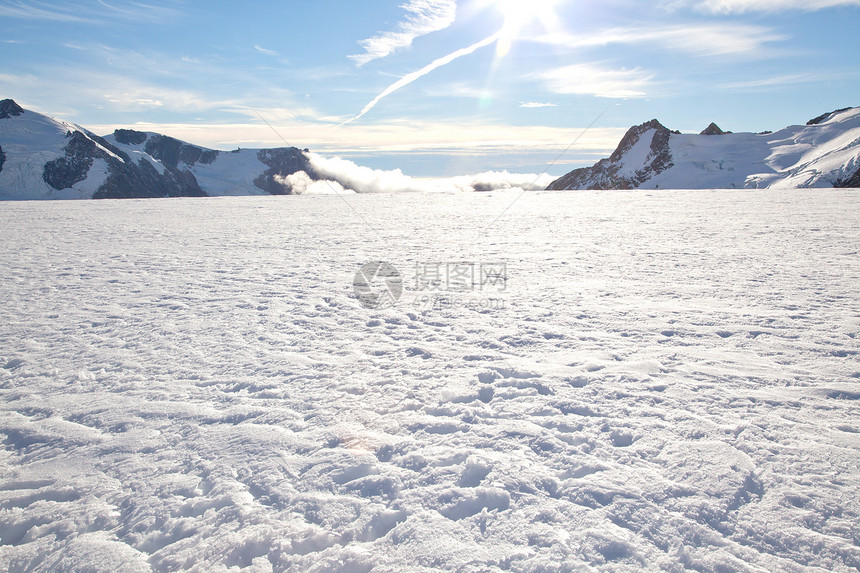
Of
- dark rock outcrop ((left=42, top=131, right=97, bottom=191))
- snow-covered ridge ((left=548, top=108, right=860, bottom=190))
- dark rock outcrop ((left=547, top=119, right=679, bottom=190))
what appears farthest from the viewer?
dark rock outcrop ((left=42, top=131, right=97, bottom=191))

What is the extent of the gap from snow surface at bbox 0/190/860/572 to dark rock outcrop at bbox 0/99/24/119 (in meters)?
120

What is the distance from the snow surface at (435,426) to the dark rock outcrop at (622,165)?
2544 inches

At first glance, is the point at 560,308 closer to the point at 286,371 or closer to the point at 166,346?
the point at 286,371

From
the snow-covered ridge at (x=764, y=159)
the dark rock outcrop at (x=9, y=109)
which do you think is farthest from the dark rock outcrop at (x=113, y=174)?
the snow-covered ridge at (x=764, y=159)

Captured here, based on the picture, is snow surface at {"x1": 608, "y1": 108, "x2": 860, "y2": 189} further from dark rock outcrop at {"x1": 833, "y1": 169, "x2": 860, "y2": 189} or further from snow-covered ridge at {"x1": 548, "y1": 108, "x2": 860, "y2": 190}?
dark rock outcrop at {"x1": 833, "y1": 169, "x2": 860, "y2": 189}

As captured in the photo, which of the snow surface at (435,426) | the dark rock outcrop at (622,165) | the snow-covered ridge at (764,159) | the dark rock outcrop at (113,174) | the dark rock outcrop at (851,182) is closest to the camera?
the snow surface at (435,426)

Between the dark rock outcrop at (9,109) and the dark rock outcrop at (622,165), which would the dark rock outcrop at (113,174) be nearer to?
the dark rock outcrop at (9,109)

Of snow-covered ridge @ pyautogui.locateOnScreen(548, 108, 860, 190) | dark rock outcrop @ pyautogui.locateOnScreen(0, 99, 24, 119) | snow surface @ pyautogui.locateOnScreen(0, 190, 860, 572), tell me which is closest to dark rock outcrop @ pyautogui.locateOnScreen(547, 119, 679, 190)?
snow-covered ridge @ pyautogui.locateOnScreen(548, 108, 860, 190)

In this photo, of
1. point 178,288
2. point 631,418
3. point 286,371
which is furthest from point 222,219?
point 631,418

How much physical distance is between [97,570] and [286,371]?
225 centimetres

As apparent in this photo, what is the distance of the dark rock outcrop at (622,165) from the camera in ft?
240

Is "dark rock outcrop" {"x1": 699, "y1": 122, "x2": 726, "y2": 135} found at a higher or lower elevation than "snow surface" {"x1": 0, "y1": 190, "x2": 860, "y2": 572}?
higher

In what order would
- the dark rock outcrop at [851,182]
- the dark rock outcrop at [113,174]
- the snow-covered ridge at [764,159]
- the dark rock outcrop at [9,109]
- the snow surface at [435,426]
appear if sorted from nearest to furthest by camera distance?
the snow surface at [435,426] < the dark rock outcrop at [851,182] < the snow-covered ridge at [764,159] < the dark rock outcrop at [113,174] < the dark rock outcrop at [9,109]

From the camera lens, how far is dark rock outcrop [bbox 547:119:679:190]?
7319cm
